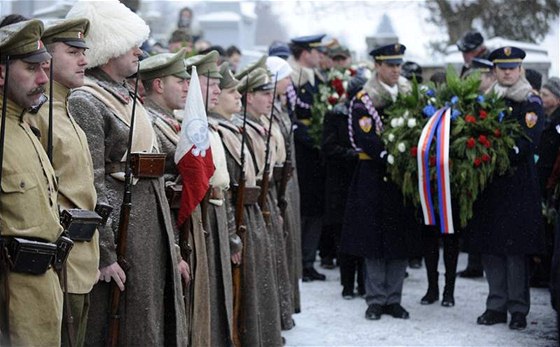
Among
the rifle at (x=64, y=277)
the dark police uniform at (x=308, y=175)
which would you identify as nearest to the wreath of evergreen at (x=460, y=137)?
the dark police uniform at (x=308, y=175)

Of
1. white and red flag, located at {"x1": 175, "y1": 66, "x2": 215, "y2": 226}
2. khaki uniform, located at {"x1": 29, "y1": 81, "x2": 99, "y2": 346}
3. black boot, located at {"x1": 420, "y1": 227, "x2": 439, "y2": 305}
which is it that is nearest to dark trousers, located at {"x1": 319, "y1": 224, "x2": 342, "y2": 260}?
black boot, located at {"x1": 420, "y1": 227, "x2": 439, "y2": 305}

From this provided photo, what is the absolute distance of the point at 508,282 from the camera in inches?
344

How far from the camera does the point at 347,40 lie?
2998 centimetres

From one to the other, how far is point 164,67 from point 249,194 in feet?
4.34

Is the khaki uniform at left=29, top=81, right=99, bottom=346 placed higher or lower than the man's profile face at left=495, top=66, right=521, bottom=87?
lower

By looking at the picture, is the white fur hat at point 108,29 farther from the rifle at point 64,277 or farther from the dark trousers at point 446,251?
the dark trousers at point 446,251

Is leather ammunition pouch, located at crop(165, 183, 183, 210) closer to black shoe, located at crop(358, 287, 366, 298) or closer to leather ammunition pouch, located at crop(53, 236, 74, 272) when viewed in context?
leather ammunition pouch, located at crop(53, 236, 74, 272)

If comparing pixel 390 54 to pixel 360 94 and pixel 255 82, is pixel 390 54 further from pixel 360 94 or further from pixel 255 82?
pixel 255 82

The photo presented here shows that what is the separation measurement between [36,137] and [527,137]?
17.0 ft

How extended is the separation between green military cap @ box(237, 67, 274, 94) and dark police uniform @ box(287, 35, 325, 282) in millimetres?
2848

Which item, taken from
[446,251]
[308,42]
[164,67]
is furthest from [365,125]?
[164,67]

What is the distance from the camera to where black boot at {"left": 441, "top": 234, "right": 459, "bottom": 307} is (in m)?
9.49

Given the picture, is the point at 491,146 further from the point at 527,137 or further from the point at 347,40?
the point at 347,40

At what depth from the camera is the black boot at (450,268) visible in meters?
9.49
